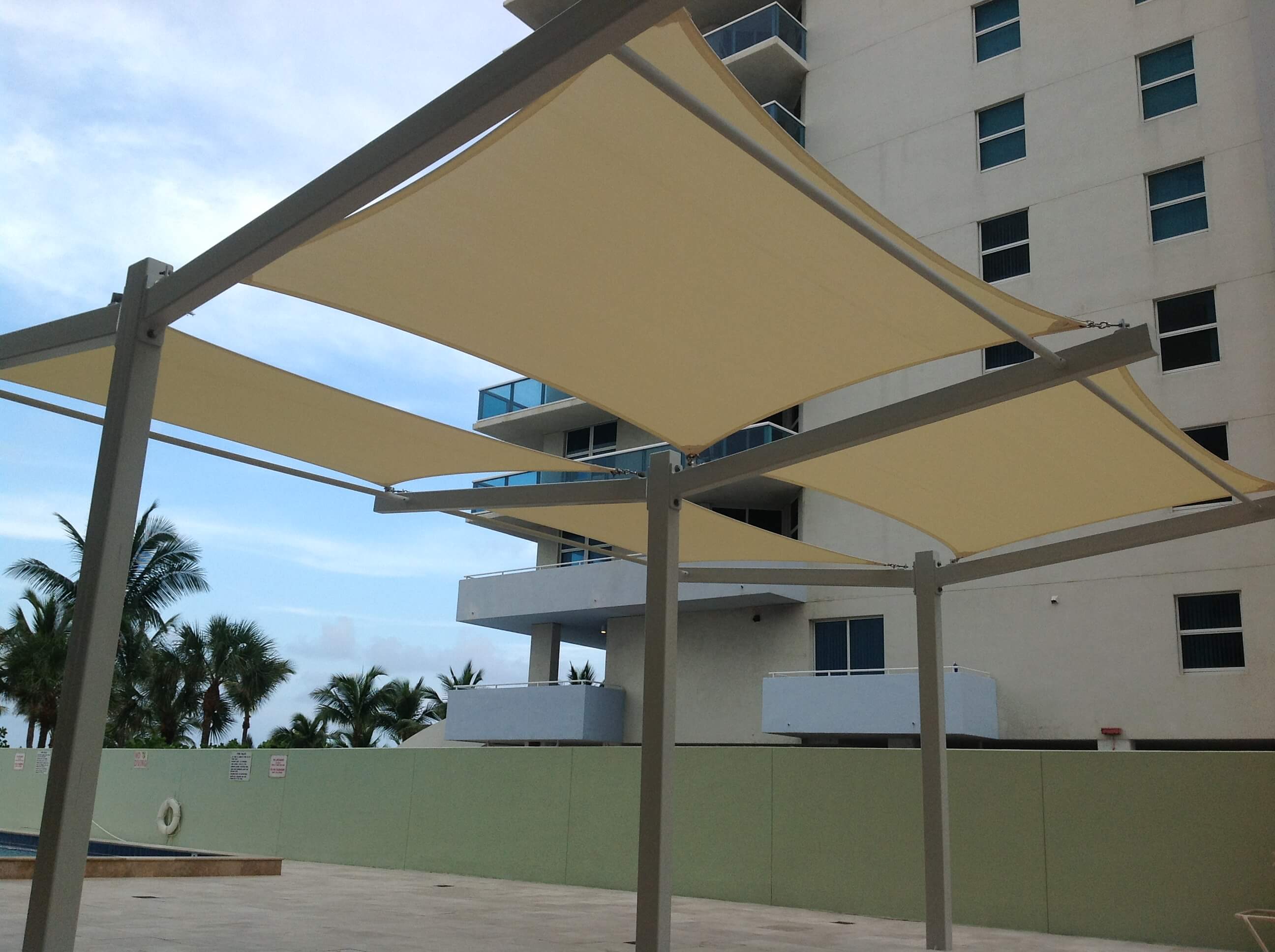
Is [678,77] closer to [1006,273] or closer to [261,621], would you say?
[1006,273]

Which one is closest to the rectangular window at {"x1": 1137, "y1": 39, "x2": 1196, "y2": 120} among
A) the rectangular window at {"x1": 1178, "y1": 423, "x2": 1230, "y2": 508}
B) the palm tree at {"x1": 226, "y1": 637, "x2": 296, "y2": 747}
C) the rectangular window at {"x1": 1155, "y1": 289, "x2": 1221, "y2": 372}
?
the rectangular window at {"x1": 1155, "y1": 289, "x2": 1221, "y2": 372}

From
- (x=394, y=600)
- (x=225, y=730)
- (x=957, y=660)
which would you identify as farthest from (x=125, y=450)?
(x=394, y=600)

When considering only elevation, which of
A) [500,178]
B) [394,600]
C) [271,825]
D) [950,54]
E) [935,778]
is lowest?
[271,825]

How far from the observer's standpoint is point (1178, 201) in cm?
1742

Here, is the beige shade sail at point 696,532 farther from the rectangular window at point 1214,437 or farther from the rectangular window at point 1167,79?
the rectangular window at point 1167,79

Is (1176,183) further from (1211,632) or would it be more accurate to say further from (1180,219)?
(1211,632)

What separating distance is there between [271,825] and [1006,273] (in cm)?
1585

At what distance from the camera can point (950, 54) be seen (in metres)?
20.7

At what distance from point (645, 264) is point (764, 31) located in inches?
780

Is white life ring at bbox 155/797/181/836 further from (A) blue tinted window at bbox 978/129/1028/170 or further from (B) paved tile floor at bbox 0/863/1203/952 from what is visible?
(A) blue tinted window at bbox 978/129/1028/170

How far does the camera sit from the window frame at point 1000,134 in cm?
1930

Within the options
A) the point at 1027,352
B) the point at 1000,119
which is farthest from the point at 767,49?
the point at 1027,352

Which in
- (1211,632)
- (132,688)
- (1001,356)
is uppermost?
(1001,356)

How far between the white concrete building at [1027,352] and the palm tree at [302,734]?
1988cm
